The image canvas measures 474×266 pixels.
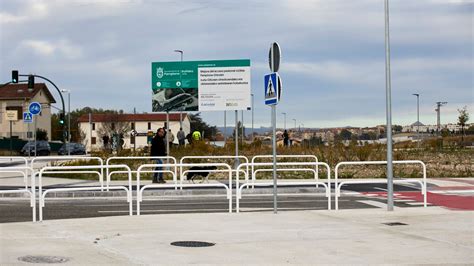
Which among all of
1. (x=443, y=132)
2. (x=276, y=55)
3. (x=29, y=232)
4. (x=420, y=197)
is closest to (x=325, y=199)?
(x=420, y=197)

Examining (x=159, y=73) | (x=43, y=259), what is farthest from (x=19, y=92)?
(x=43, y=259)

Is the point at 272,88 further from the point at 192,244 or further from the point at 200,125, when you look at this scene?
the point at 200,125

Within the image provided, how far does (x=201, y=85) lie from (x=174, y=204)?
11132 mm

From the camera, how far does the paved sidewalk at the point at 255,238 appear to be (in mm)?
8203

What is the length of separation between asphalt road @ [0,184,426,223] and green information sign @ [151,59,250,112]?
796 cm

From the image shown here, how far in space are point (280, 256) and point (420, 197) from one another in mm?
9695

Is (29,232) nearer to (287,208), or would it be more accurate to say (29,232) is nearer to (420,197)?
(287,208)

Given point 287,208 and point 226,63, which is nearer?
point 287,208

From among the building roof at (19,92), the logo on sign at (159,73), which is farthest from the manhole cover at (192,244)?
the building roof at (19,92)

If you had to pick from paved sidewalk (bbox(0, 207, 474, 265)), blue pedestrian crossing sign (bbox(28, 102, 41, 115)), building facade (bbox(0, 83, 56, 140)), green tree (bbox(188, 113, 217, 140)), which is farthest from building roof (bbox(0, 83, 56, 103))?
paved sidewalk (bbox(0, 207, 474, 265))

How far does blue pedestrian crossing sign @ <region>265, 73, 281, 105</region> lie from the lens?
12.9 meters

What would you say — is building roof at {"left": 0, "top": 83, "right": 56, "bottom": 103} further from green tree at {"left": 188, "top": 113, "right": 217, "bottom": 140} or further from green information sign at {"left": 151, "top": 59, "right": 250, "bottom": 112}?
green information sign at {"left": 151, "top": 59, "right": 250, "bottom": 112}

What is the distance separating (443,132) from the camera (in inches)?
2793

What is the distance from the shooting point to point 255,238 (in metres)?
9.85
